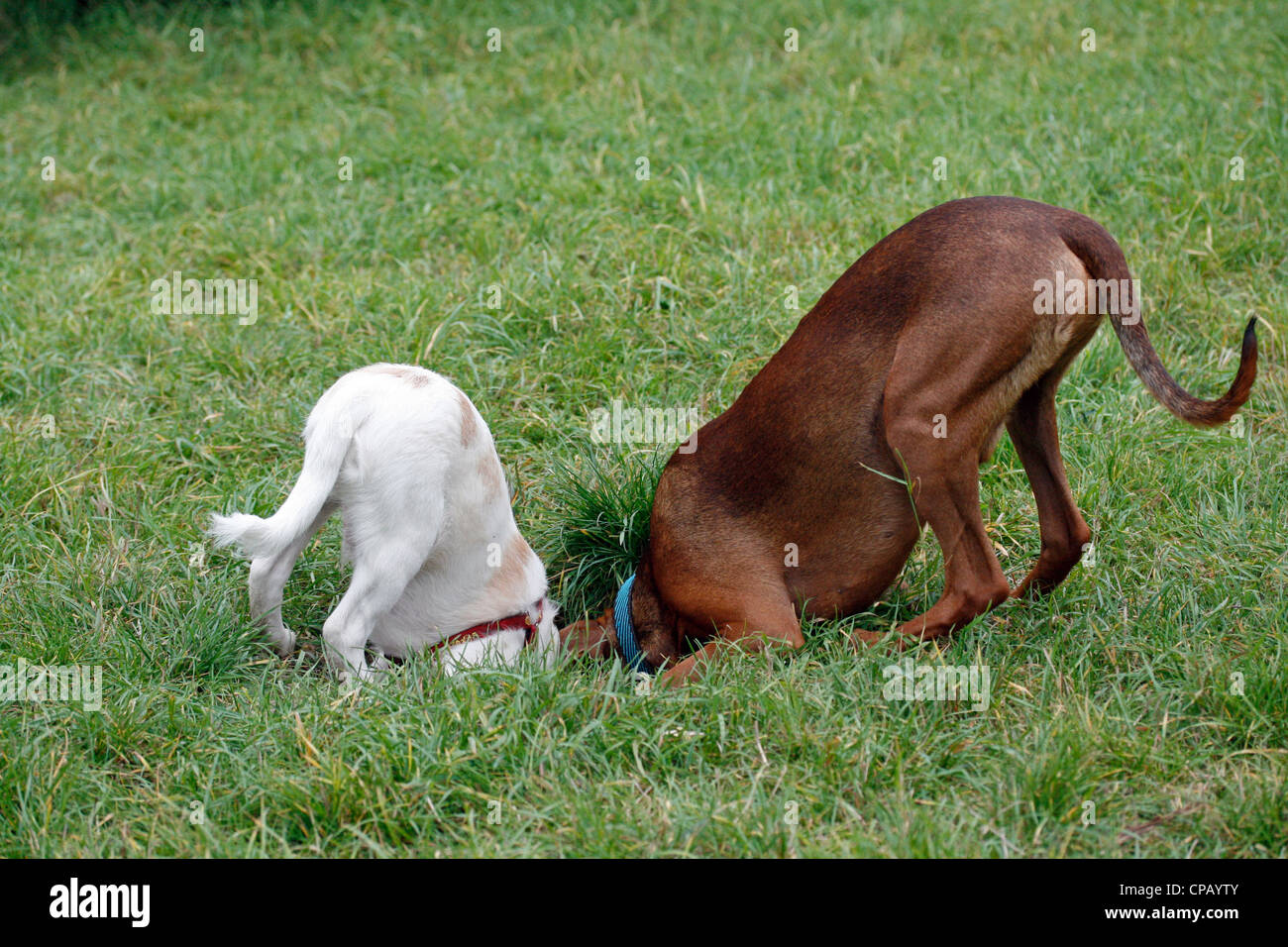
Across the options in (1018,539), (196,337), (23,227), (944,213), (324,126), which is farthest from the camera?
(324,126)

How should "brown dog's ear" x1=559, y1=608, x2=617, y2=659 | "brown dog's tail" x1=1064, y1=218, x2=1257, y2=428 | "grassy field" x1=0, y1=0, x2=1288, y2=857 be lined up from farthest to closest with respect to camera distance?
1. "brown dog's ear" x1=559, y1=608, x2=617, y2=659
2. "brown dog's tail" x1=1064, y1=218, x2=1257, y2=428
3. "grassy field" x1=0, y1=0, x2=1288, y2=857

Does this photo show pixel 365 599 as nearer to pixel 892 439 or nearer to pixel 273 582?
pixel 273 582

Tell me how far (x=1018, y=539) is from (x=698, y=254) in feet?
8.10

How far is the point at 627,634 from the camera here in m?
4.11

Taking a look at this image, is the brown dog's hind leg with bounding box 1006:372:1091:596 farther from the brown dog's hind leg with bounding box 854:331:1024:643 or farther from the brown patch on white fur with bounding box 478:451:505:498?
the brown patch on white fur with bounding box 478:451:505:498

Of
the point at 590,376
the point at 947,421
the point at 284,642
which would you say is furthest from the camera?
the point at 590,376

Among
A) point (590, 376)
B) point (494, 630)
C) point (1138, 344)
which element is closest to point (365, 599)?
point (494, 630)

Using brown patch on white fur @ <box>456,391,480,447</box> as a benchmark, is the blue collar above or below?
below

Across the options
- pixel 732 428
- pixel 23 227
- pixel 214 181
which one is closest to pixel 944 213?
pixel 732 428

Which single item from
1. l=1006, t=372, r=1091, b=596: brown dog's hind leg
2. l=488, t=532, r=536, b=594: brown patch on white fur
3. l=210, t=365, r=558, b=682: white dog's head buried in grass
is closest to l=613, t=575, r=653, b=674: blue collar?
l=210, t=365, r=558, b=682: white dog's head buried in grass

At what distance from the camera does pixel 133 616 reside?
13.6 ft

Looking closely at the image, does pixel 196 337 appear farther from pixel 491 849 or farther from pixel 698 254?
pixel 491 849

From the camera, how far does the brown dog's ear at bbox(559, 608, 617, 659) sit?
162 inches

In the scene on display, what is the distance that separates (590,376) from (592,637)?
1625 mm
